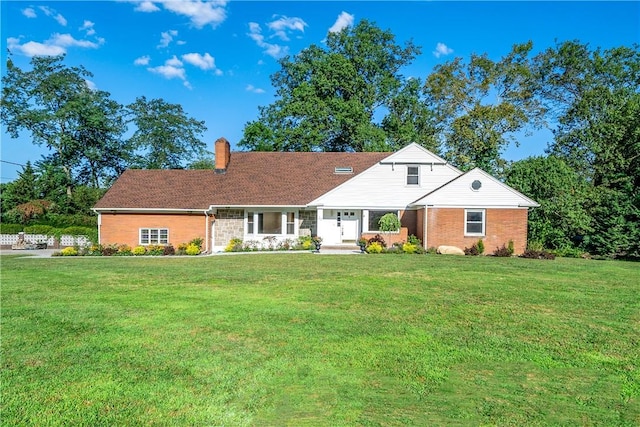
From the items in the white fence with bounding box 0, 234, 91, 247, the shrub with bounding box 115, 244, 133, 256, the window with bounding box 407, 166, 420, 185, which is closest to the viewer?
the shrub with bounding box 115, 244, 133, 256

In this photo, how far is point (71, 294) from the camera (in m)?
8.69

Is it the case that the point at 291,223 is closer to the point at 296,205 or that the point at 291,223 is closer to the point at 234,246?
the point at 296,205

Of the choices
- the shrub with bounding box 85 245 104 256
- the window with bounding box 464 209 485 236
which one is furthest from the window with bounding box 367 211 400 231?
the shrub with bounding box 85 245 104 256

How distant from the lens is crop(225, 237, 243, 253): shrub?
21.5m

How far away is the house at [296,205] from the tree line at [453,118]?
4.69 meters

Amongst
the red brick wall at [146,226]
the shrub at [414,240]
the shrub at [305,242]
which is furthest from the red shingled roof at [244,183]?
the shrub at [414,240]

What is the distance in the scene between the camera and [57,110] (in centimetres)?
4059

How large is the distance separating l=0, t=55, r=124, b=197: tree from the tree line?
0.37ft

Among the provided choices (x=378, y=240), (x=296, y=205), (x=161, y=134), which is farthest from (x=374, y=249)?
(x=161, y=134)

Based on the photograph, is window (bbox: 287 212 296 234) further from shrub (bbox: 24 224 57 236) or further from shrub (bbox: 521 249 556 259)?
shrub (bbox: 24 224 57 236)

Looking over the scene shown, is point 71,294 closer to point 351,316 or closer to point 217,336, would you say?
point 217,336

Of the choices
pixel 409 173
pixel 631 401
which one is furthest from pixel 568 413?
pixel 409 173

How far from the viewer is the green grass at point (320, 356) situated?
11.5 feet

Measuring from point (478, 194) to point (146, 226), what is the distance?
60.0 feet
